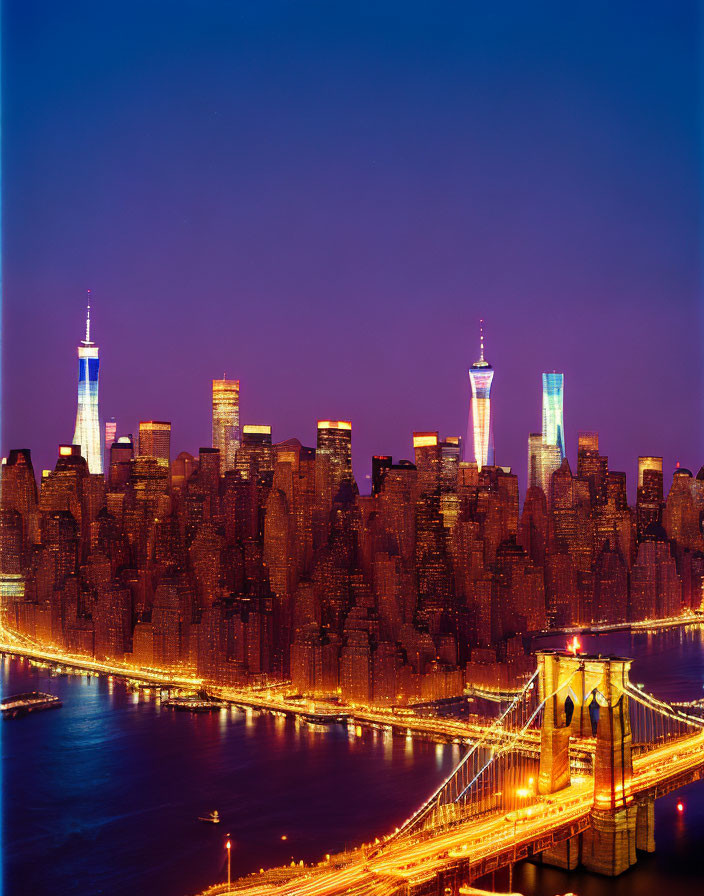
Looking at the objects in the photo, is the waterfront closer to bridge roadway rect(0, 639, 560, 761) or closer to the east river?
the east river

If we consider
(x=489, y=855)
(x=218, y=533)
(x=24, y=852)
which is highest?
(x=218, y=533)

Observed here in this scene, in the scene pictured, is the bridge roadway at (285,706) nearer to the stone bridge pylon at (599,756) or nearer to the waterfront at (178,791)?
the waterfront at (178,791)

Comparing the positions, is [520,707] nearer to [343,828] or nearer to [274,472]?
[343,828]

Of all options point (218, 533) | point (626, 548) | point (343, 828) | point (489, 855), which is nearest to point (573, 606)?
point (626, 548)

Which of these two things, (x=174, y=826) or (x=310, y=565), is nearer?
(x=174, y=826)

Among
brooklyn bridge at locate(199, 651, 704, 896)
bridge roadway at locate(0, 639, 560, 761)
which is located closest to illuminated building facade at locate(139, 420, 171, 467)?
bridge roadway at locate(0, 639, 560, 761)

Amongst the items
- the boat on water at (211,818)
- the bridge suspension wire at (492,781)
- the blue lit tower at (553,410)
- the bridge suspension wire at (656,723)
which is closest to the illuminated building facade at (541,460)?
the blue lit tower at (553,410)
